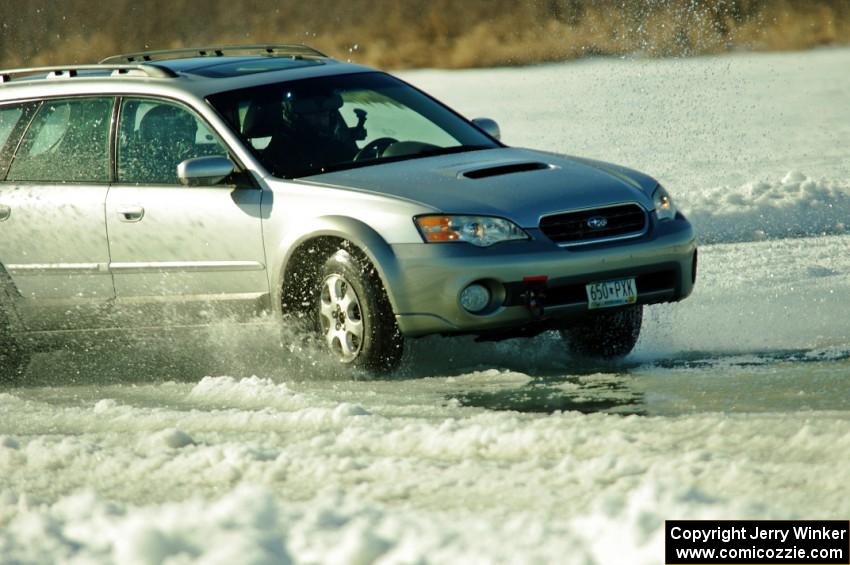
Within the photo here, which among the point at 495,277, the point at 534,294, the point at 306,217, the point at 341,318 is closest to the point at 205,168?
the point at 306,217

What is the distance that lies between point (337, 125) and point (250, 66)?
826mm

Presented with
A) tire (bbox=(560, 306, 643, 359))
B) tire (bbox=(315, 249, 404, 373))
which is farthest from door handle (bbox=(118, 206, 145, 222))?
tire (bbox=(560, 306, 643, 359))

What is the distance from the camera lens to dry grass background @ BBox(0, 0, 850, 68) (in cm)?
3744

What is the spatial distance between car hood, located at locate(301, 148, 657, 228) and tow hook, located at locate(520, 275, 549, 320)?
0.25m

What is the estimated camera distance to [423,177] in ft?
25.1

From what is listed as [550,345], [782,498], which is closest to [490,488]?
[782,498]

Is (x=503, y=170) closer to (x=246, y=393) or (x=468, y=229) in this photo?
(x=468, y=229)

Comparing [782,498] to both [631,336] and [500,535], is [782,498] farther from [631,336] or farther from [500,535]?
[631,336]

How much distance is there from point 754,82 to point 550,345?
78.1 ft

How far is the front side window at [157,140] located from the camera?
8.12 meters

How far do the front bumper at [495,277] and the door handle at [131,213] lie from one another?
1.48 metres

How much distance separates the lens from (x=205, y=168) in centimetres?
768

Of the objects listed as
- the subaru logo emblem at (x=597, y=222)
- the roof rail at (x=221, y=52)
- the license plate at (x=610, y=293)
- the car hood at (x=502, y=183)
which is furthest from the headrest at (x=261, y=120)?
the license plate at (x=610, y=293)

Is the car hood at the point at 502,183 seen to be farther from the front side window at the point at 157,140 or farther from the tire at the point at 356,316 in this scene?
the front side window at the point at 157,140
